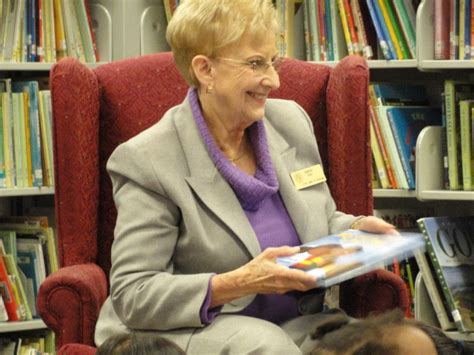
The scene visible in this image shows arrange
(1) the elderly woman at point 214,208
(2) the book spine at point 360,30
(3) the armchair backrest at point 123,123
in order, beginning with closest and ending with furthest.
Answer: (1) the elderly woman at point 214,208
(3) the armchair backrest at point 123,123
(2) the book spine at point 360,30

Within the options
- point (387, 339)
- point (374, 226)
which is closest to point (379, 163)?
point (374, 226)

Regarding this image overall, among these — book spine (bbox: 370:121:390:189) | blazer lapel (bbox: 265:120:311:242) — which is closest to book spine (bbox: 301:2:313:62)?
book spine (bbox: 370:121:390:189)

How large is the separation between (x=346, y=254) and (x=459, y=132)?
1.44 meters

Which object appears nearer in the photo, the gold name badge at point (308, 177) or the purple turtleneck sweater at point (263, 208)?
the purple turtleneck sweater at point (263, 208)

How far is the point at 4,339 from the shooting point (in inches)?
142

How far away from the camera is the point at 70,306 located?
7.63 ft

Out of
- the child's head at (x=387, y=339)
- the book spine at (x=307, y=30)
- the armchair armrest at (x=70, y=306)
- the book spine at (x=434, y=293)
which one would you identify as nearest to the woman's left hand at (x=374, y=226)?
the child's head at (x=387, y=339)

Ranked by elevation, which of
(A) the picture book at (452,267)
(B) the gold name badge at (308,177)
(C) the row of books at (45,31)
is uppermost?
(C) the row of books at (45,31)

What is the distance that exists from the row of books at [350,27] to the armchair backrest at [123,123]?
0.80m

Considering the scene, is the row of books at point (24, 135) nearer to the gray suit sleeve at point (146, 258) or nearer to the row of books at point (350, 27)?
the row of books at point (350, 27)

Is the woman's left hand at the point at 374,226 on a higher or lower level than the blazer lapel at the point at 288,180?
lower

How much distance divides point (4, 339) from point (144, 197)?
1571 mm

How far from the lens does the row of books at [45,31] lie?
350cm

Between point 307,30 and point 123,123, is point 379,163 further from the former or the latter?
point 123,123
